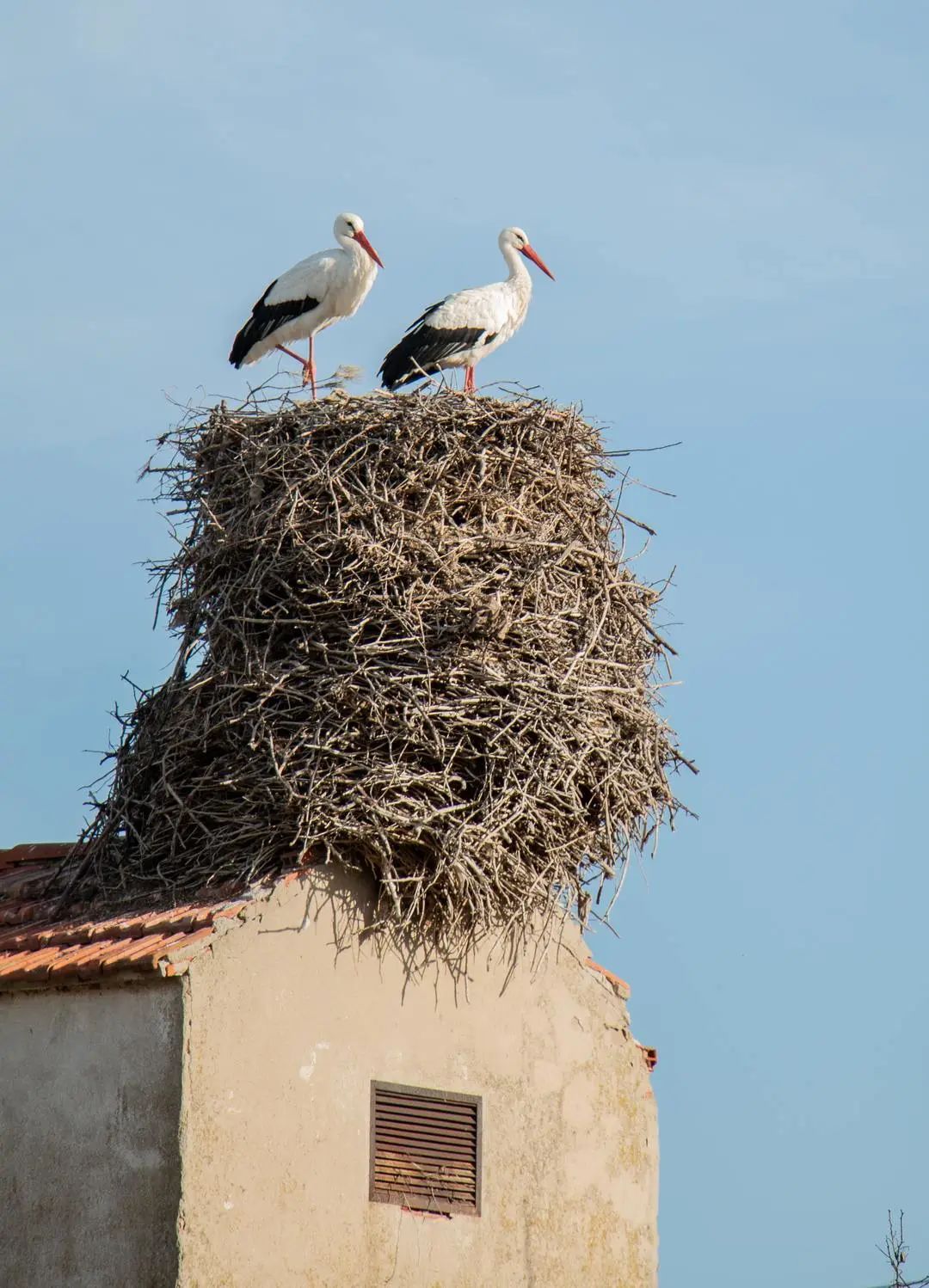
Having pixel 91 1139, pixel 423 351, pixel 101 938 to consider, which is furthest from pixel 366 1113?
pixel 423 351

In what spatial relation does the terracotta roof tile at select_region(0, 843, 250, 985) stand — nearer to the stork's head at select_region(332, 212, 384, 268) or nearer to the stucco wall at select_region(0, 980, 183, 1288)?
the stucco wall at select_region(0, 980, 183, 1288)

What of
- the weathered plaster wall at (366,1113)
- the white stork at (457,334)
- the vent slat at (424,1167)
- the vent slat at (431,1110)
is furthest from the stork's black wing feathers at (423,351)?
the vent slat at (424,1167)

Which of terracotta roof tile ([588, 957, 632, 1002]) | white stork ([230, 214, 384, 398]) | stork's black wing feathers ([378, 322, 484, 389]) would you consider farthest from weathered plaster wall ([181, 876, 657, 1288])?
white stork ([230, 214, 384, 398])

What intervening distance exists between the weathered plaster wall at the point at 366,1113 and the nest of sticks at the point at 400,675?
0.45 metres

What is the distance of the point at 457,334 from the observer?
13656mm

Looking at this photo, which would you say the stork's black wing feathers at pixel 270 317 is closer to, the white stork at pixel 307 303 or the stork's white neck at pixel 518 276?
the white stork at pixel 307 303

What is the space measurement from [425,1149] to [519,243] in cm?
820

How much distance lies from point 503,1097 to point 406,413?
3664 millimetres

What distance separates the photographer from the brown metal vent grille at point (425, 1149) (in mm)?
9406

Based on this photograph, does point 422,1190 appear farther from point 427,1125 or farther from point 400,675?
point 400,675

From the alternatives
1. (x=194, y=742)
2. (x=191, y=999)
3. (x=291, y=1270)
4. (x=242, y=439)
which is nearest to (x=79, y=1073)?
(x=191, y=999)

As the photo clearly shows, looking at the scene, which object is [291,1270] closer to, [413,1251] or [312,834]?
[413,1251]

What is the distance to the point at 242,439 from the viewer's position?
10922 mm

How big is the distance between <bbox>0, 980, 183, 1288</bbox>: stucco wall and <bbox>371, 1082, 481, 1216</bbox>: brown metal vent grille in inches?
49.2
